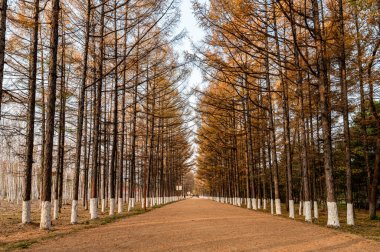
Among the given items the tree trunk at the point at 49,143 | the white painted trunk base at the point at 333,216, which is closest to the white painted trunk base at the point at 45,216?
the tree trunk at the point at 49,143

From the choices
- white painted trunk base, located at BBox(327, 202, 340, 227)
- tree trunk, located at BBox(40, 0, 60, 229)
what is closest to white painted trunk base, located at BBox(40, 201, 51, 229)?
tree trunk, located at BBox(40, 0, 60, 229)

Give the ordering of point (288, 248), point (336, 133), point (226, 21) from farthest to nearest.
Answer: point (336, 133)
point (226, 21)
point (288, 248)

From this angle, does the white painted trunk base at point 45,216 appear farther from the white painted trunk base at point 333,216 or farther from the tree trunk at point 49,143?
the white painted trunk base at point 333,216

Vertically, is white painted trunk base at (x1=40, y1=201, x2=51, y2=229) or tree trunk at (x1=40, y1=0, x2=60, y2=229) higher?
tree trunk at (x1=40, y1=0, x2=60, y2=229)

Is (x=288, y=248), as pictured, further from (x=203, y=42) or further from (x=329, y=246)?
(x=203, y=42)

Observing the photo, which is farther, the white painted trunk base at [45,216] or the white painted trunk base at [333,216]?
the white painted trunk base at [333,216]

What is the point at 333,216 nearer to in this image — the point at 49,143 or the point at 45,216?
the point at 45,216

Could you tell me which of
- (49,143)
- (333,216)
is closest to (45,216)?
(49,143)

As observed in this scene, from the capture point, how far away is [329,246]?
662 cm

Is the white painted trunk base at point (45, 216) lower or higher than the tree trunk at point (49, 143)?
lower

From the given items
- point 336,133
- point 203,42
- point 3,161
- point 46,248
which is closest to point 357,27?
point 203,42

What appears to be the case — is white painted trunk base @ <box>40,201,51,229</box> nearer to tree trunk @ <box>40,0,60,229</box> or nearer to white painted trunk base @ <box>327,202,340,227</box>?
tree trunk @ <box>40,0,60,229</box>

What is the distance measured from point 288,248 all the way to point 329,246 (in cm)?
90

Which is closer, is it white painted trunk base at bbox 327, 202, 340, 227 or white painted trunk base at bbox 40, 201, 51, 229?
white painted trunk base at bbox 40, 201, 51, 229
